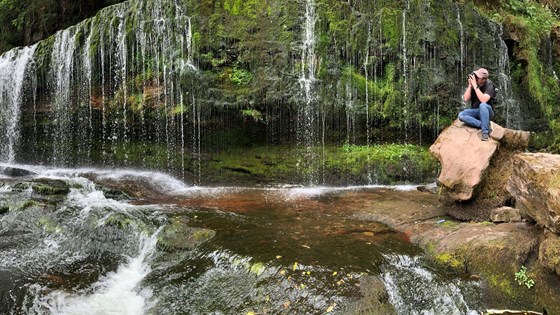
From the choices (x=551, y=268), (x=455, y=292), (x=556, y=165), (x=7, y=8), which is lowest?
(x=455, y=292)

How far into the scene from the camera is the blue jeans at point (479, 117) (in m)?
7.73

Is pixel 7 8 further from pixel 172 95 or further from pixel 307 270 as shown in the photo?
pixel 307 270

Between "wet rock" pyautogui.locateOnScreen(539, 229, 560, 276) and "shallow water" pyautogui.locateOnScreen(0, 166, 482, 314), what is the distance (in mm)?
852

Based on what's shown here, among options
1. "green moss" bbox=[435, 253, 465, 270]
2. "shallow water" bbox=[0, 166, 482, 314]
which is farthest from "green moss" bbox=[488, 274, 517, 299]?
"green moss" bbox=[435, 253, 465, 270]

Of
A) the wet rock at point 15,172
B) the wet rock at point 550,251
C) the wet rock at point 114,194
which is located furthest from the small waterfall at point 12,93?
the wet rock at point 550,251

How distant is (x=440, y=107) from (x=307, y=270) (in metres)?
8.78

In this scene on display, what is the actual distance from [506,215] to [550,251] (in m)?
1.75

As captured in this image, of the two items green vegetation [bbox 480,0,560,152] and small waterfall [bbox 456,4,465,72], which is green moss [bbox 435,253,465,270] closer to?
small waterfall [bbox 456,4,465,72]

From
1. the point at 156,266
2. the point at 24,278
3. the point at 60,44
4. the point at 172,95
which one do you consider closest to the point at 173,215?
the point at 156,266

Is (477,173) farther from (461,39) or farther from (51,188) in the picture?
(51,188)

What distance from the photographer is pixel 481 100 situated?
25.6 feet

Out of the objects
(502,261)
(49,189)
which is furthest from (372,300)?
(49,189)

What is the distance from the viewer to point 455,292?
17.6 ft

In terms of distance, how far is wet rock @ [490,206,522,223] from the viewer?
668 cm
